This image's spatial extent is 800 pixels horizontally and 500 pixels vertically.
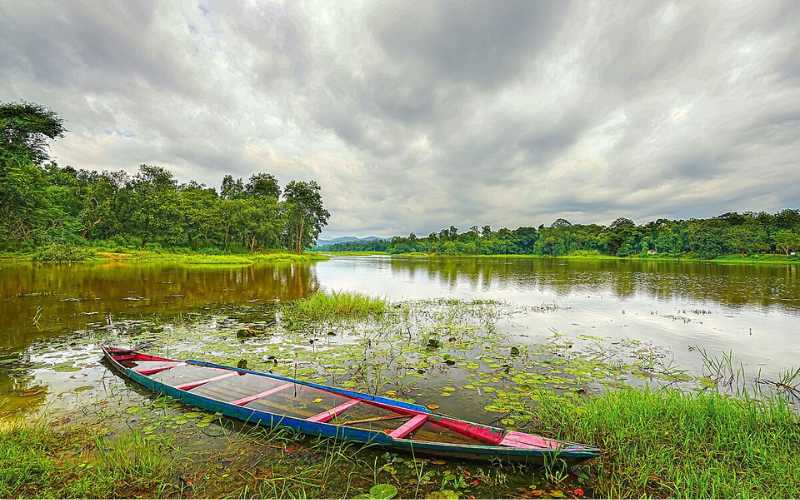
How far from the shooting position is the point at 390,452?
445cm

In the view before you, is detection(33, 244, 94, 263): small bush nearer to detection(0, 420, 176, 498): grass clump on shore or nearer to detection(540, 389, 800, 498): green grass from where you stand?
detection(0, 420, 176, 498): grass clump on shore

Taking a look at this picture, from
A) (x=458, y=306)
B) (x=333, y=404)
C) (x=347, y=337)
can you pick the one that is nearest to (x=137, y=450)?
(x=333, y=404)

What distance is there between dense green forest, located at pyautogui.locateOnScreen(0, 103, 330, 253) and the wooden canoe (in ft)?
104

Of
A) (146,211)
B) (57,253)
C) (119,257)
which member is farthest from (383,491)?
(146,211)

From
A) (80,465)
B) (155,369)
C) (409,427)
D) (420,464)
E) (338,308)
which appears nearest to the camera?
(80,465)

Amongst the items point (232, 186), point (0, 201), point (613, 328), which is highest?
point (232, 186)

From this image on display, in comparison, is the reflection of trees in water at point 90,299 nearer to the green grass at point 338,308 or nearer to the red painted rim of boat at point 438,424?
the green grass at point 338,308

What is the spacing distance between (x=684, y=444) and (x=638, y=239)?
368 ft

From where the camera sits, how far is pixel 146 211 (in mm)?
60969

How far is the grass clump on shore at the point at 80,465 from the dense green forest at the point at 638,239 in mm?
96370

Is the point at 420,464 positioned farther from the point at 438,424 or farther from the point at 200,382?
the point at 200,382

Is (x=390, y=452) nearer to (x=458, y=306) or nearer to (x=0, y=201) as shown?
(x=458, y=306)

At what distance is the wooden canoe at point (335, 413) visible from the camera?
13.3 feet

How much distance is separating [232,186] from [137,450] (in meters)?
94.1
